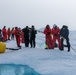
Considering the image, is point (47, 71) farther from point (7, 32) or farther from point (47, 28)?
point (7, 32)

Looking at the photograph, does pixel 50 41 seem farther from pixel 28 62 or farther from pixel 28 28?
pixel 28 62

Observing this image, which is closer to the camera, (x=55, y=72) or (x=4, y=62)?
(x=55, y=72)

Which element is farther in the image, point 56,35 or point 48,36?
point 48,36

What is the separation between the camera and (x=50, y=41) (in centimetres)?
1691

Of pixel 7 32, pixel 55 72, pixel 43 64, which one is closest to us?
pixel 55 72

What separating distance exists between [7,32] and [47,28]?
Result: 41.6 feet

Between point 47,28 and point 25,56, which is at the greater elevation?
point 47,28

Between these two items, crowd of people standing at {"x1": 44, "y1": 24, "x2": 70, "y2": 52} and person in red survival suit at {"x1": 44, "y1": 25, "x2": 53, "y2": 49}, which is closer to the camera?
crowd of people standing at {"x1": 44, "y1": 24, "x2": 70, "y2": 52}

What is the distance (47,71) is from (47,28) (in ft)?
23.8

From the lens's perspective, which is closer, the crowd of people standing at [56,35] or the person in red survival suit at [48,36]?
the crowd of people standing at [56,35]

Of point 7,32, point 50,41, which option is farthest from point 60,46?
point 7,32

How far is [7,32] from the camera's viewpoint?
2883cm

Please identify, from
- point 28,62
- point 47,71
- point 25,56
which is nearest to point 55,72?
point 47,71

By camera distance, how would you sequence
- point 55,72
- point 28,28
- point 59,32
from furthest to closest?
point 28,28 → point 59,32 → point 55,72
